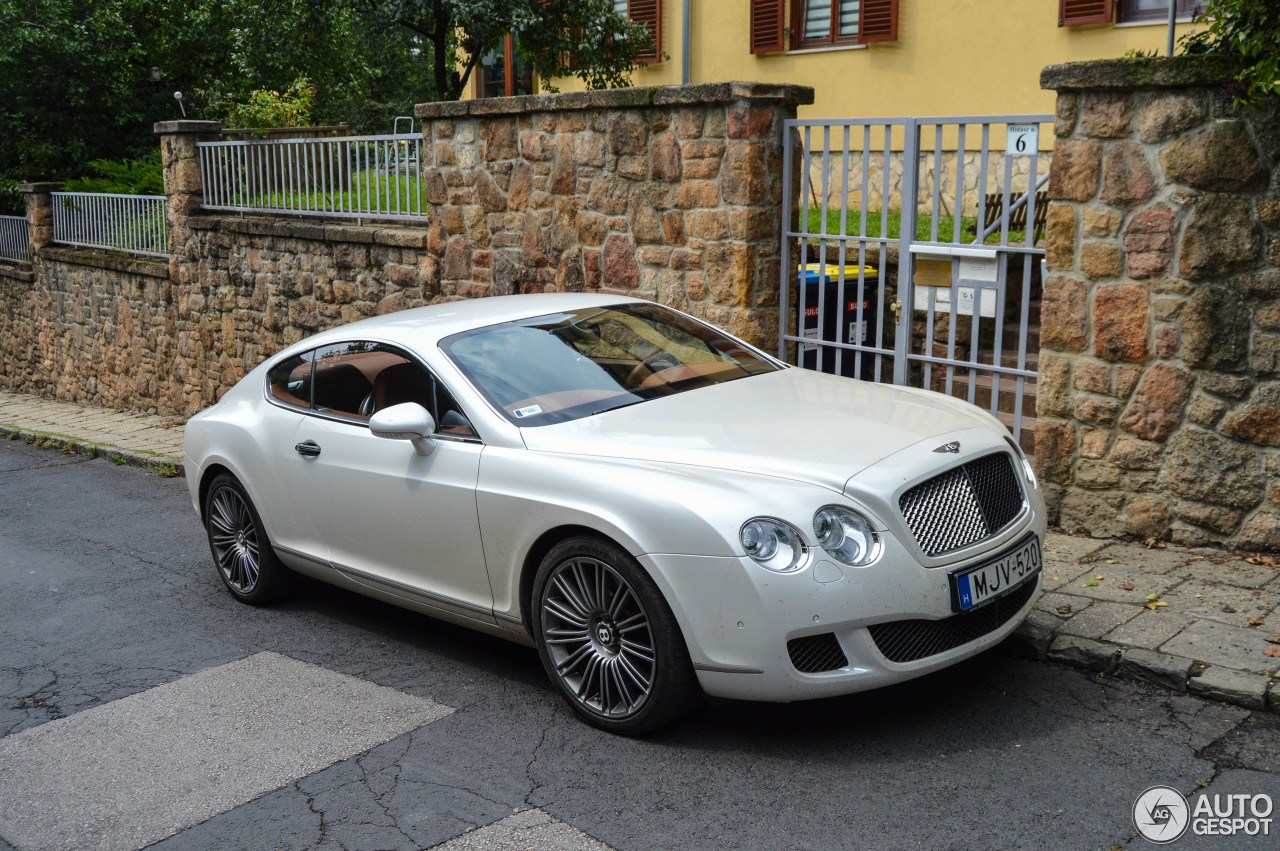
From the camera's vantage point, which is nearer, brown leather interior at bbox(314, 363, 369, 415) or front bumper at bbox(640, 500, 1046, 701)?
front bumper at bbox(640, 500, 1046, 701)

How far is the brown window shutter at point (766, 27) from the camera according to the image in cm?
1611

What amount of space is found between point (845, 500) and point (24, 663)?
13.7ft

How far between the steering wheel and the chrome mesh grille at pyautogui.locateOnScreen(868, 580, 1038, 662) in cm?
174

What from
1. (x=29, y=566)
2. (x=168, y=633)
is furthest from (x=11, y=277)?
(x=168, y=633)

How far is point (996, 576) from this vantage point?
4.42m

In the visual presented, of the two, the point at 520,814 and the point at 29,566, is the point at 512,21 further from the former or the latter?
the point at 520,814

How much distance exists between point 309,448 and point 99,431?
9379 millimetres

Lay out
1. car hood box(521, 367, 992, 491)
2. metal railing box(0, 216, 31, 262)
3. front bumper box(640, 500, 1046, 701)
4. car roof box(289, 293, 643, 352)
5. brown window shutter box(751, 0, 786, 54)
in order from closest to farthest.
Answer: front bumper box(640, 500, 1046, 701) → car hood box(521, 367, 992, 491) → car roof box(289, 293, 643, 352) → brown window shutter box(751, 0, 786, 54) → metal railing box(0, 216, 31, 262)

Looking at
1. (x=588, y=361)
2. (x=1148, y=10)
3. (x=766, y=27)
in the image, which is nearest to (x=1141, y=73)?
(x=588, y=361)

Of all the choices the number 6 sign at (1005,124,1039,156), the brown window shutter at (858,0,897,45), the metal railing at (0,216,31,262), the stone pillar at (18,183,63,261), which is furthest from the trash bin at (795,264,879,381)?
the metal railing at (0,216,31,262)

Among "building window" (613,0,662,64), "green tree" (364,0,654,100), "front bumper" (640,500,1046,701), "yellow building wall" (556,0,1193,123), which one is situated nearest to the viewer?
"front bumper" (640,500,1046,701)

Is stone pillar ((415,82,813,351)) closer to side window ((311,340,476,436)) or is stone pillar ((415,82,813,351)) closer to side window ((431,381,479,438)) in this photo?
side window ((311,340,476,436))

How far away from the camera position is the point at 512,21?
48.8 ft

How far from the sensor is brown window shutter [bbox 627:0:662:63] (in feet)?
57.8
